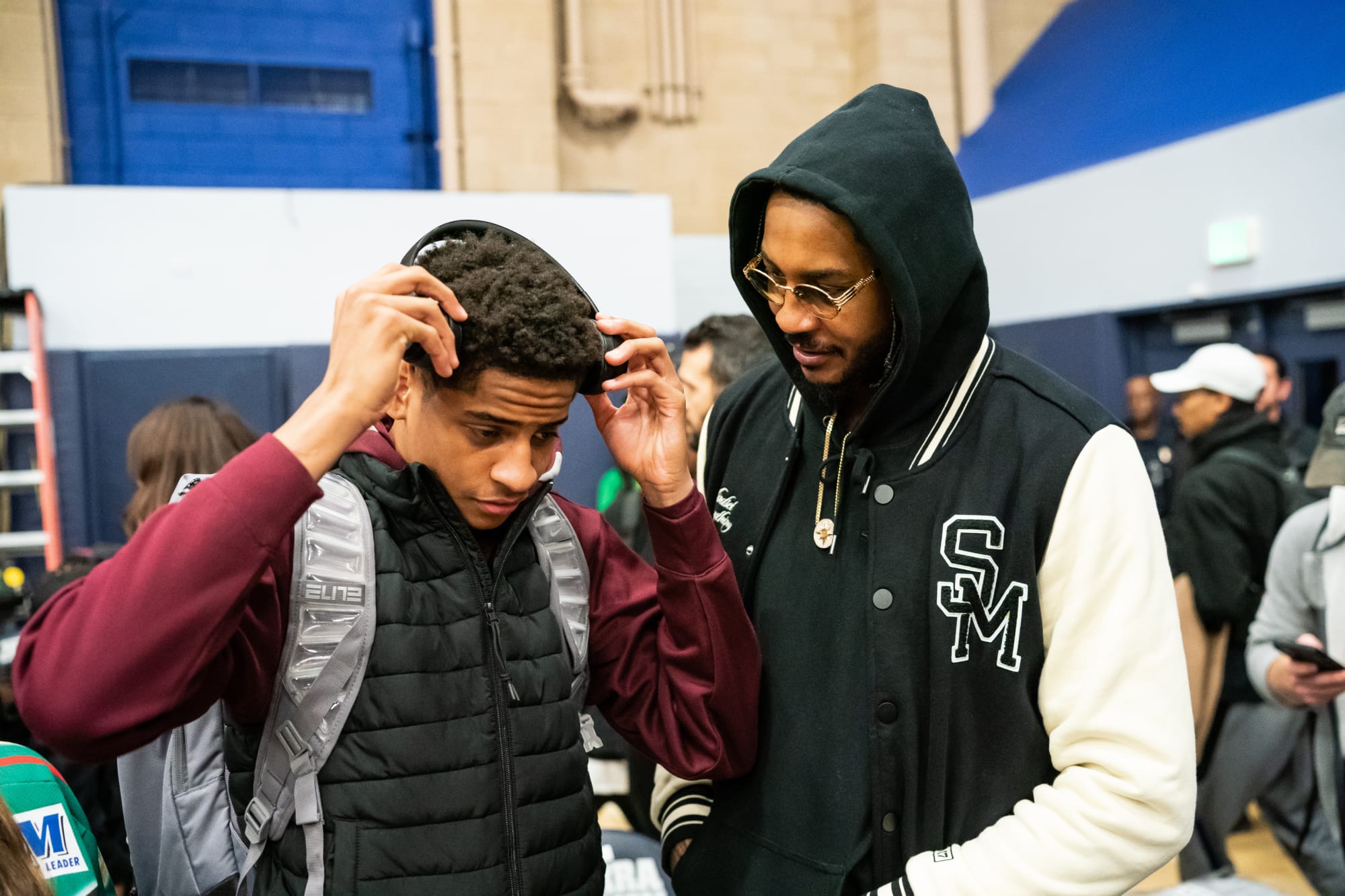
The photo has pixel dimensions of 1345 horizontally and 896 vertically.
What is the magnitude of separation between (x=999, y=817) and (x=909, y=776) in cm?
11

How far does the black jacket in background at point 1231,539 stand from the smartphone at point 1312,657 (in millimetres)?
970

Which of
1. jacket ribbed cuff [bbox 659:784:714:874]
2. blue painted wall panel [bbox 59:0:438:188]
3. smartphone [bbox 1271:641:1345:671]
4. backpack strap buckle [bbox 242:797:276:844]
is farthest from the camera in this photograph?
blue painted wall panel [bbox 59:0:438:188]

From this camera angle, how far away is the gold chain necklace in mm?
1377

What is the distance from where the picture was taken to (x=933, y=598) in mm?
1252

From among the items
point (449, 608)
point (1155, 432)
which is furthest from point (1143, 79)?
A: point (449, 608)

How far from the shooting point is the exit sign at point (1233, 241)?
502 centimetres

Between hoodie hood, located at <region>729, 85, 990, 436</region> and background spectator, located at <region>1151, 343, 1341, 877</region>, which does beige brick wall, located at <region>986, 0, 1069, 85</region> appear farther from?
hoodie hood, located at <region>729, 85, 990, 436</region>

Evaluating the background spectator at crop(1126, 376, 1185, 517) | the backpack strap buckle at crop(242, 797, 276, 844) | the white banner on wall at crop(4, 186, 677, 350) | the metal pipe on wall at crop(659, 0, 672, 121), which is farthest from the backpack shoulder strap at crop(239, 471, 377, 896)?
the metal pipe on wall at crop(659, 0, 672, 121)

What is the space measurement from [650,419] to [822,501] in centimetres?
26

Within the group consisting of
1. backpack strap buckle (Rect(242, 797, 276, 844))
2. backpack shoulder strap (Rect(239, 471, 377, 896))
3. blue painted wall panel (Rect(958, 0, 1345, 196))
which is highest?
blue painted wall panel (Rect(958, 0, 1345, 196))

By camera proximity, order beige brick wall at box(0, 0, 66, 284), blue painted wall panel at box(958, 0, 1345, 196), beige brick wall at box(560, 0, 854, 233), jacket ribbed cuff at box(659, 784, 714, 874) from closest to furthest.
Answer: jacket ribbed cuff at box(659, 784, 714, 874), blue painted wall panel at box(958, 0, 1345, 196), beige brick wall at box(0, 0, 66, 284), beige brick wall at box(560, 0, 854, 233)

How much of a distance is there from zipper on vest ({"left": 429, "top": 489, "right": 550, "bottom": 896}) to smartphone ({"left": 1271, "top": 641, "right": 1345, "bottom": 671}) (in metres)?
2.16

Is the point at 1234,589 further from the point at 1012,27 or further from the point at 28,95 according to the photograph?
the point at 28,95

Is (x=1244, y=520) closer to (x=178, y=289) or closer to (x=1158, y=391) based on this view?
(x=1158, y=391)
